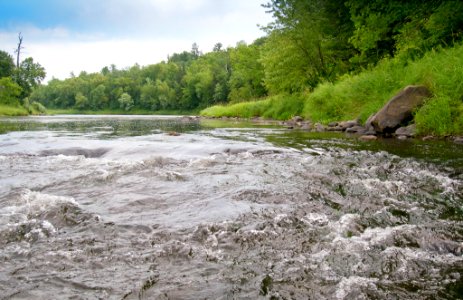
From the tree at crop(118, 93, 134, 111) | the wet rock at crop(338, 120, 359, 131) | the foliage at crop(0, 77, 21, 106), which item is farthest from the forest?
the tree at crop(118, 93, 134, 111)

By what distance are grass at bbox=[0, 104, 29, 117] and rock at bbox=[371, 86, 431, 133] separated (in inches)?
1825

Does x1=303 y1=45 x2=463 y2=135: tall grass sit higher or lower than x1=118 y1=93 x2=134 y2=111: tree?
lower

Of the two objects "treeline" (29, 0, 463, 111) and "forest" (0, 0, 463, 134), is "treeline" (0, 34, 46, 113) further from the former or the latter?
"treeline" (29, 0, 463, 111)

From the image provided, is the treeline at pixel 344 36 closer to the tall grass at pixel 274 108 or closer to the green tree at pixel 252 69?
the tall grass at pixel 274 108

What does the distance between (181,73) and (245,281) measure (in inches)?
4331

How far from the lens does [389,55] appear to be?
693 inches

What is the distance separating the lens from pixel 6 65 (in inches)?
2138

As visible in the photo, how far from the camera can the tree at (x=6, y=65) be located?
53.8 meters

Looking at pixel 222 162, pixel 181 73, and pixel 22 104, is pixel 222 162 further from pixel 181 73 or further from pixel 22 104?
pixel 181 73

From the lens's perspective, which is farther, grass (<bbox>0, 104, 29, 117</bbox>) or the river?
grass (<bbox>0, 104, 29, 117</bbox>)

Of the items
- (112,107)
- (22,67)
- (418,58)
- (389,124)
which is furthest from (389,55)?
(112,107)

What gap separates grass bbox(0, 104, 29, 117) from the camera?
4346 centimetres

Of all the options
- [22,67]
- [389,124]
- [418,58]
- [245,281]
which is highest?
[22,67]

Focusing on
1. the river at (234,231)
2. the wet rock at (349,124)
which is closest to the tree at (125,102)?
the wet rock at (349,124)
